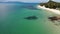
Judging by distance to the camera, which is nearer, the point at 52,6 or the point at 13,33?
the point at 13,33

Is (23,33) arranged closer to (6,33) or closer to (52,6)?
(6,33)

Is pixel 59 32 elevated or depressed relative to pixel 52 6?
depressed

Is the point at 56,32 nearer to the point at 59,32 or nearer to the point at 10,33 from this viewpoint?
the point at 59,32

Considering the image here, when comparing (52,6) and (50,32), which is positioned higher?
(52,6)

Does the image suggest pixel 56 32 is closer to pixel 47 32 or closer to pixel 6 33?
pixel 47 32

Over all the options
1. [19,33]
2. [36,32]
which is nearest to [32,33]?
[36,32]

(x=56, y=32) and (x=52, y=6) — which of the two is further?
(x=52, y=6)

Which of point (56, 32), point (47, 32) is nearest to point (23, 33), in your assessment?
point (47, 32)
